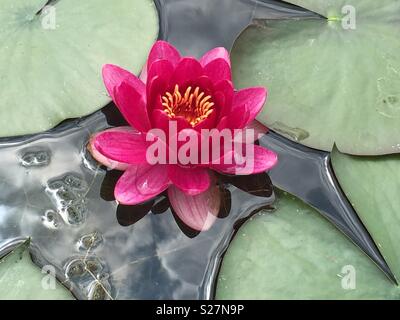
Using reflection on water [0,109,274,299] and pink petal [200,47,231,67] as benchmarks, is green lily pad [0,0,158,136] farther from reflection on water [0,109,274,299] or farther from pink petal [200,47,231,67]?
pink petal [200,47,231,67]

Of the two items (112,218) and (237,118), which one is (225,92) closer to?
(237,118)

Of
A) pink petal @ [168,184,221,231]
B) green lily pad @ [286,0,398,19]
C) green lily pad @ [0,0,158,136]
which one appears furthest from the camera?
green lily pad @ [286,0,398,19]

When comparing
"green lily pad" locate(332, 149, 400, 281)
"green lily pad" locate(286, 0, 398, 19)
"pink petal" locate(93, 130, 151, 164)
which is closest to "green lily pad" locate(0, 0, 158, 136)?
"pink petal" locate(93, 130, 151, 164)

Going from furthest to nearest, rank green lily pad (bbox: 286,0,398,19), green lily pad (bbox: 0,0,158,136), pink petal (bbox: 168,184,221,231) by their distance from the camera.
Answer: green lily pad (bbox: 286,0,398,19) < green lily pad (bbox: 0,0,158,136) < pink petal (bbox: 168,184,221,231)

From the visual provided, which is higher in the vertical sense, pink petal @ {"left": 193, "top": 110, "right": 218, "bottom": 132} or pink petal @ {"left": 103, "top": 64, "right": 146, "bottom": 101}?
pink petal @ {"left": 103, "top": 64, "right": 146, "bottom": 101}

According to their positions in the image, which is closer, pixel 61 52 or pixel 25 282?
pixel 25 282

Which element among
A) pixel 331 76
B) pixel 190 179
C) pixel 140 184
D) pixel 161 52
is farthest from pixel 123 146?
pixel 331 76

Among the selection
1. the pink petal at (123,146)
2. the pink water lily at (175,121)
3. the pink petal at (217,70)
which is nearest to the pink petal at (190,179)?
the pink water lily at (175,121)
